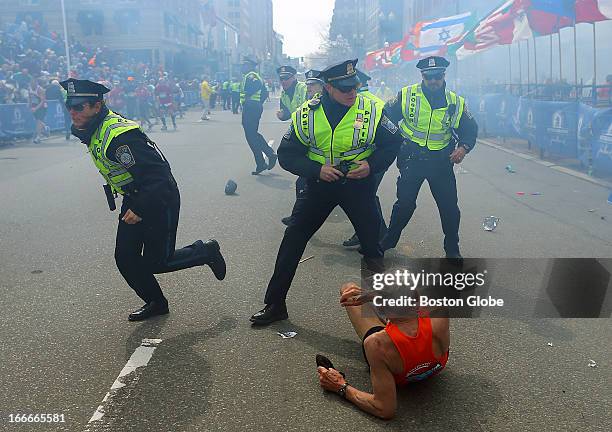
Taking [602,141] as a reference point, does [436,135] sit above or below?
above

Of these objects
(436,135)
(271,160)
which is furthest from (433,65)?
(271,160)

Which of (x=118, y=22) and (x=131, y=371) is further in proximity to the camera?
(x=118, y=22)

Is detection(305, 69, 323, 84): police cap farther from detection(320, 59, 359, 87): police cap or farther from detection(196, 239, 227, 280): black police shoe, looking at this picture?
detection(320, 59, 359, 87): police cap

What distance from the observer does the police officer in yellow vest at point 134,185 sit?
413cm

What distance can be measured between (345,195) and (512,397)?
165cm

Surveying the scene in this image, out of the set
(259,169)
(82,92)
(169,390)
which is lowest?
(169,390)

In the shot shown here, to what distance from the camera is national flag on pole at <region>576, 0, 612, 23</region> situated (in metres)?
12.6

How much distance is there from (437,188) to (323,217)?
1758 millimetres

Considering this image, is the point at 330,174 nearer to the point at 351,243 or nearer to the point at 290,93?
the point at 351,243

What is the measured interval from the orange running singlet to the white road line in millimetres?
1523

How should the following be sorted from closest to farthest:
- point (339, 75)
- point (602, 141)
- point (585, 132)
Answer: point (339, 75) < point (602, 141) < point (585, 132)

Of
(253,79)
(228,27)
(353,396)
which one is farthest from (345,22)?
(353,396)

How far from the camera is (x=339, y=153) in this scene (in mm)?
4219

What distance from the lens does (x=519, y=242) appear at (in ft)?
22.8
